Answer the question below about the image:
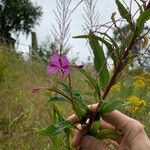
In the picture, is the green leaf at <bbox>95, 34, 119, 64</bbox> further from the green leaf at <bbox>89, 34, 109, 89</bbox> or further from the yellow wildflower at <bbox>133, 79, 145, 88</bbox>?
the yellow wildflower at <bbox>133, 79, 145, 88</bbox>

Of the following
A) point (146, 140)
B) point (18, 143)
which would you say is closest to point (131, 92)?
point (18, 143)

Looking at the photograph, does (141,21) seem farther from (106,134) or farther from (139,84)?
(139,84)

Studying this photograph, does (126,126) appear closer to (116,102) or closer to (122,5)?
(116,102)

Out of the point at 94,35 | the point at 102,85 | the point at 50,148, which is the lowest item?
the point at 50,148

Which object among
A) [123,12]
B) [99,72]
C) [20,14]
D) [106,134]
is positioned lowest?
[106,134]

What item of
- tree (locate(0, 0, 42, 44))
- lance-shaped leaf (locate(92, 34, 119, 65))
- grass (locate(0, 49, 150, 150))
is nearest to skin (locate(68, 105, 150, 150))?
lance-shaped leaf (locate(92, 34, 119, 65))

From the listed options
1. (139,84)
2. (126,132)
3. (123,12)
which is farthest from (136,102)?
(123,12)
